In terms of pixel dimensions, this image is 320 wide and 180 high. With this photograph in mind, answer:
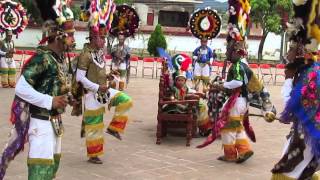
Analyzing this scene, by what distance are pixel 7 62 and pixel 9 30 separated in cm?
97

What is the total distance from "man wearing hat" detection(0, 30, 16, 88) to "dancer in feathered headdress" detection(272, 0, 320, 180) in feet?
34.4

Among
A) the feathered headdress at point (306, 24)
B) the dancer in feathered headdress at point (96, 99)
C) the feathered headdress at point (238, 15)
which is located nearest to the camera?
the feathered headdress at point (306, 24)

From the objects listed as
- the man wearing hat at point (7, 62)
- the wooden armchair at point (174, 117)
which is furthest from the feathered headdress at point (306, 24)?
the man wearing hat at point (7, 62)

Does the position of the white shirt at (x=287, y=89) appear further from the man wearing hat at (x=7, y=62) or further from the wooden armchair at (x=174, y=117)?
the man wearing hat at (x=7, y=62)

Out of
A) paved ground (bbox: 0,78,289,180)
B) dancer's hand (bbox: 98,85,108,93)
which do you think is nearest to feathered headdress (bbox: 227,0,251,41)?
paved ground (bbox: 0,78,289,180)

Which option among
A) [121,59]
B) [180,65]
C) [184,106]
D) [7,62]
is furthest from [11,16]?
[184,106]

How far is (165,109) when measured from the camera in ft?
29.2

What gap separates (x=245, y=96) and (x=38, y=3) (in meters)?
3.57

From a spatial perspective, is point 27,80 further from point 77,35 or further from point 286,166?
point 77,35

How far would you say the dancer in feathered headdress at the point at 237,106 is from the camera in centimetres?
762

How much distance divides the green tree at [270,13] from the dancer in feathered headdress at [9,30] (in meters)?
20.5

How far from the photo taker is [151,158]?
7.80 meters

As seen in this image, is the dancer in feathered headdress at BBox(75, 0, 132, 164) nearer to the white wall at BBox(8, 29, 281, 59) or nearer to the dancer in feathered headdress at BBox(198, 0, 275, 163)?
the dancer in feathered headdress at BBox(198, 0, 275, 163)

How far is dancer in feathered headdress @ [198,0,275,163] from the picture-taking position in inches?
300
